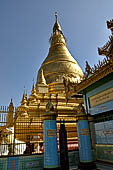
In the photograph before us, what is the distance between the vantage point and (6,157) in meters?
6.34

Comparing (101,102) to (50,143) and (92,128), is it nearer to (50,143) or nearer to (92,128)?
(92,128)

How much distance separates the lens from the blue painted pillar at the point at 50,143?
6098 mm

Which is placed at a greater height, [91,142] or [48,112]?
[48,112]

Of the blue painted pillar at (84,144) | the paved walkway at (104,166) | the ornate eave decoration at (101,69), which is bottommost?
the paved walkway at (104,166)

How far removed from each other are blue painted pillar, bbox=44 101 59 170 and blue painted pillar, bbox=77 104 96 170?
145 cm

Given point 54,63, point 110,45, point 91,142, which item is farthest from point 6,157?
point 54,63

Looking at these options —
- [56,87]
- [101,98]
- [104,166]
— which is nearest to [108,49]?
[101,98]

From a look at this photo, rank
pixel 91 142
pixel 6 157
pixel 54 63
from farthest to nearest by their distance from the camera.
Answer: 1. pixel 54 63
2. pixel 91 142
3. pixel 6 157

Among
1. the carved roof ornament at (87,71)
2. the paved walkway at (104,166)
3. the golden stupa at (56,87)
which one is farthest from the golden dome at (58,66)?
the paved walkway at (104,166)

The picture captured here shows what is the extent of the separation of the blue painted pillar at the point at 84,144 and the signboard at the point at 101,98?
36.2 inches

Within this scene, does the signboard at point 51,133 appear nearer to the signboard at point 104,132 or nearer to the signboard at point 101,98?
the signboard at point 104,132

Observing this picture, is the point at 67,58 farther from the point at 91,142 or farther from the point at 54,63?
the point at 91,142

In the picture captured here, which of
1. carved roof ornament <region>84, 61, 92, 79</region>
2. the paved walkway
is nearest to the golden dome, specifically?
carved roof ornament <region>84, 61, 92, 79</region>

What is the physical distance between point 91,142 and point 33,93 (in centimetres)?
1248
